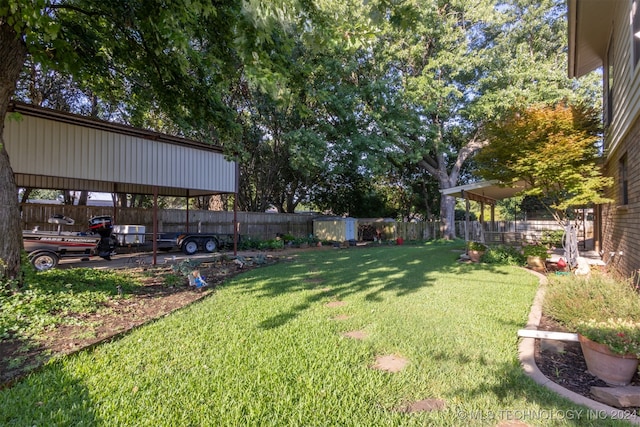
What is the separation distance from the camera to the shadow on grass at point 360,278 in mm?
5453

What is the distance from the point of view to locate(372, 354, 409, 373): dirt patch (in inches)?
113

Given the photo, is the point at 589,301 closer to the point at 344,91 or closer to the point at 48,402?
the point at 48,402

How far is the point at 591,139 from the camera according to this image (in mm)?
7348

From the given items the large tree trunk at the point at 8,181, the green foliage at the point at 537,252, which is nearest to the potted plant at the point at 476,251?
the green foliage at the point at 537,252

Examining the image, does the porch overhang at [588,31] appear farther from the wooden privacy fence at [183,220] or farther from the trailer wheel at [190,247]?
the wooden privacy fence at [183,220]

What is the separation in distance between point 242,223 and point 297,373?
13.9 meters

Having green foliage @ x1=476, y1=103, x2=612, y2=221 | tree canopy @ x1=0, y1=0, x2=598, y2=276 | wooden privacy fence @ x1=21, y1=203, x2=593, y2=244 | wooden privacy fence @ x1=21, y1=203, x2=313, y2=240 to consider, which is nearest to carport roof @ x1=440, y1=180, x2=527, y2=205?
green foliage @ x1=476, y1=103, x2=612, y2=221

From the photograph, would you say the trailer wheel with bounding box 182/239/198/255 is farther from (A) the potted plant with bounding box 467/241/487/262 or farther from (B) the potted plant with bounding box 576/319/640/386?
(B) the potted plant with bounding box 576/319/640/386

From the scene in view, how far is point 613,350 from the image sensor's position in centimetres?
252

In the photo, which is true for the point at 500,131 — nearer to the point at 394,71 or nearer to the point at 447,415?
the point at 447,415

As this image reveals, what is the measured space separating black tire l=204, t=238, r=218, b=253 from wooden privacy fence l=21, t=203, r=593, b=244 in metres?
1.65

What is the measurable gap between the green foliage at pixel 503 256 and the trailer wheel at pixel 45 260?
431 inches

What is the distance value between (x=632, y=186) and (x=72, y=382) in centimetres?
731

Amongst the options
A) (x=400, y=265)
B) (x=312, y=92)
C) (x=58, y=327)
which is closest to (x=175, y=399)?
(x=58, y=327)
